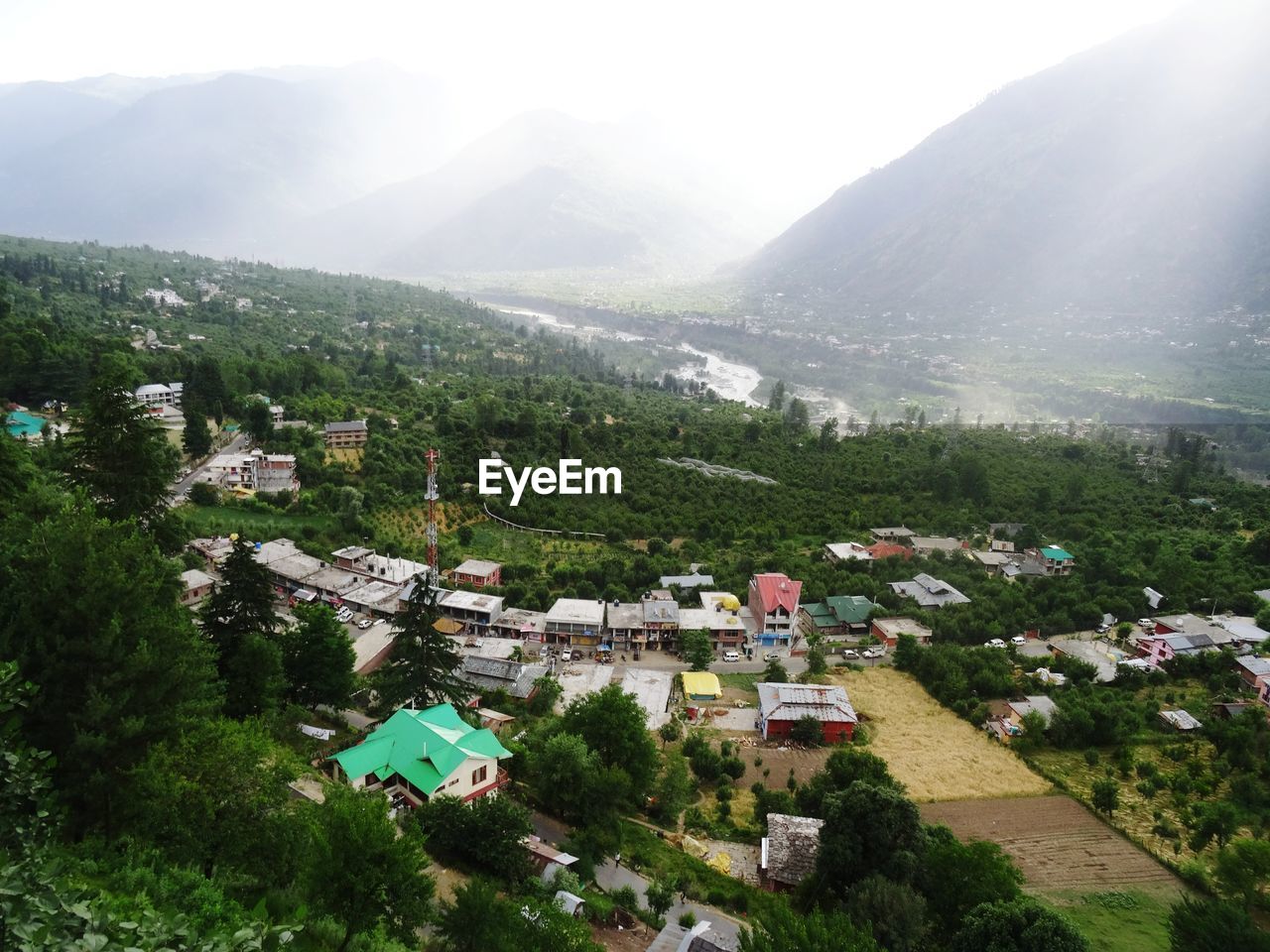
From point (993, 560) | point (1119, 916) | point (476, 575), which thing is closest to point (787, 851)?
point (1119, 916)

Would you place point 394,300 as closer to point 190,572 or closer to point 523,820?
point 190,572

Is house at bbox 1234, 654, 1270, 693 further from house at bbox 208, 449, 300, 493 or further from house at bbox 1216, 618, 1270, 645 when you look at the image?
house at bbox 208, 449, 300, 493

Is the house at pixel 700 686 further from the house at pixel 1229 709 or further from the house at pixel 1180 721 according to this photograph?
the house at pixel 1229 709

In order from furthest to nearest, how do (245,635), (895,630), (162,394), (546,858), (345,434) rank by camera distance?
(162,394) → (345,434) → (895,630) → (245,635) → (546,858)

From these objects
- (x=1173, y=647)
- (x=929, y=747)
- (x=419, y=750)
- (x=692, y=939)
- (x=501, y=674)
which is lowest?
(x=929, y=747)

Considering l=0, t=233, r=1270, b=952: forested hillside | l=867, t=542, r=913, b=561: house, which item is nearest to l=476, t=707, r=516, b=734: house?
l=0, t=233, r=1270, b=952: forested hillside

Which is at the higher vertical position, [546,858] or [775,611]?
[546,858]

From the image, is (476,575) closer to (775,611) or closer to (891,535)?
(775,611)
